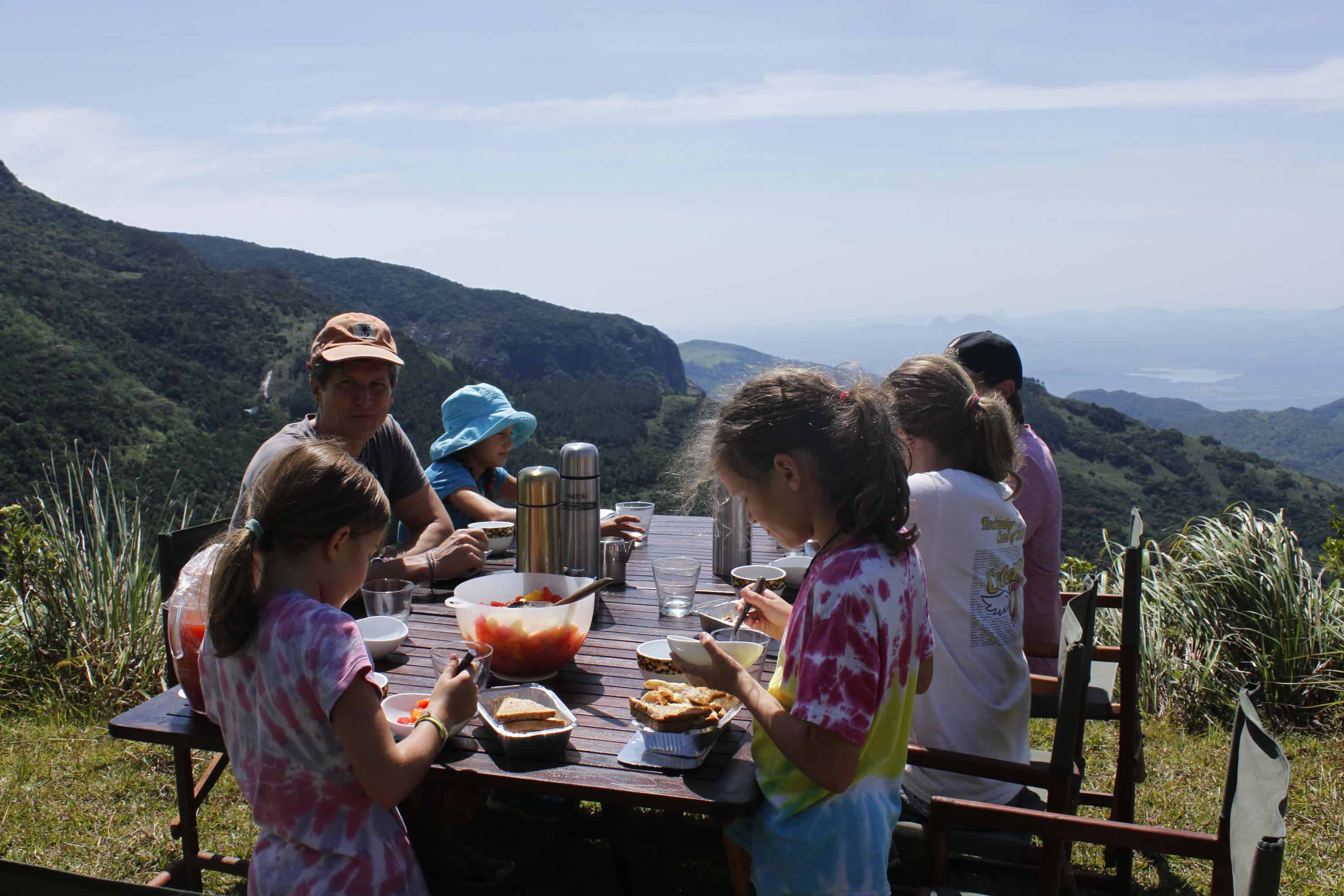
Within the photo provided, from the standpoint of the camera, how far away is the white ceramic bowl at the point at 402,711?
1.96m

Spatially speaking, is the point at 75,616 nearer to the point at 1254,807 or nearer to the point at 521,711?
the point at 521,711

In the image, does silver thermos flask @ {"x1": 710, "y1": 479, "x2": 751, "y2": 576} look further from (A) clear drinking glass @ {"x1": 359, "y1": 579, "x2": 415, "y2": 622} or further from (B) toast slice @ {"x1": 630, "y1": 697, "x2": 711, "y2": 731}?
(B) toast slice @ {"x1": 630, "y1": 697, "x2": 711, "y2": 731}

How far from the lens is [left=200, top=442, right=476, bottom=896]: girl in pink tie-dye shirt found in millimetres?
1657

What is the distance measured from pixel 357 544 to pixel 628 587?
174 cm

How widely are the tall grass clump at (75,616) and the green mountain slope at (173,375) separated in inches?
162

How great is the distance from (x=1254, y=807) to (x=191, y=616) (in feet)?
6.82

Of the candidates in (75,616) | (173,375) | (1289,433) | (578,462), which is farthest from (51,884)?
(1289,433)

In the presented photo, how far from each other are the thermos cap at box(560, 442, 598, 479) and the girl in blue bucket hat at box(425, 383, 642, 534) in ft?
4.47

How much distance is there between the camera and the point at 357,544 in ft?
5.92

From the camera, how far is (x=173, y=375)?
25625 millimetres

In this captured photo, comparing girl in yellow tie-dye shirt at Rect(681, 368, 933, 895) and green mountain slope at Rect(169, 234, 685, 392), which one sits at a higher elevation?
green mountain slope at Rect(169, 234, 685, 392)

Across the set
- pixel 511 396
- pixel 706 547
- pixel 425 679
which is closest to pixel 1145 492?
pixel 511 396

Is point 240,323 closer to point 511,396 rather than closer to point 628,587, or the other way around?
point 511,396

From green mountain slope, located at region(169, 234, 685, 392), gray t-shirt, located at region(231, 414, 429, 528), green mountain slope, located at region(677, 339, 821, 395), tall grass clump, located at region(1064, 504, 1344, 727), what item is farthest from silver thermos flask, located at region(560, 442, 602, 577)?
green mountain slope, located at region(677, 339, 821, 395)
